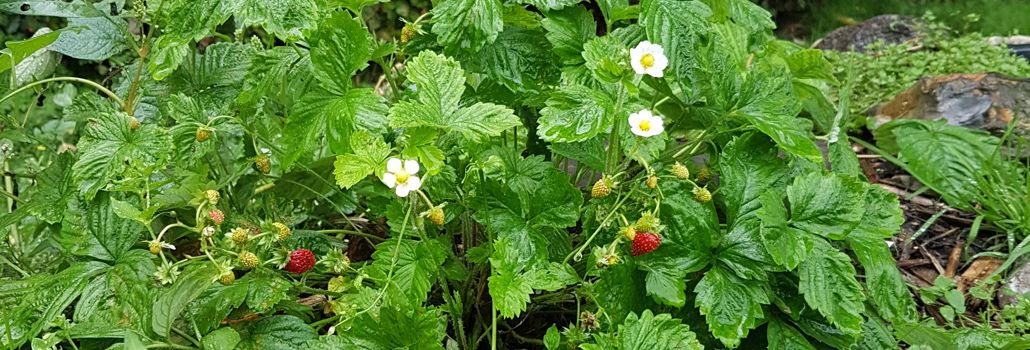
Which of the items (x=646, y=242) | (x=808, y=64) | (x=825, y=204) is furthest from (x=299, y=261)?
(x=808, y=64)

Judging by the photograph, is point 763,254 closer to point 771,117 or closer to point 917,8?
point 771,117

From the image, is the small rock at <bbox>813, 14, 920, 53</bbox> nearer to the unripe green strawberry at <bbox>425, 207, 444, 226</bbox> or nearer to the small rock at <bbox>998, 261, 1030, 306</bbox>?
the small rock at <bbox>998, 261, 1030, 306</bbox>

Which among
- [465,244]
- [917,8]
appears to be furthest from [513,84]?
[917,8]

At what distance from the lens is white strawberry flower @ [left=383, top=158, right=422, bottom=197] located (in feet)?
2.81

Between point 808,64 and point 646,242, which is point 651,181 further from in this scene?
point 808,64

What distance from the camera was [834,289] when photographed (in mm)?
1025

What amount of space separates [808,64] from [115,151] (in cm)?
113

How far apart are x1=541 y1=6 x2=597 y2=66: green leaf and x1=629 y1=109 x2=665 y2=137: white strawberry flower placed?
13cm

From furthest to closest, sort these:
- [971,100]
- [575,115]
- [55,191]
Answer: [971,100]
[55,191]
[575,115]

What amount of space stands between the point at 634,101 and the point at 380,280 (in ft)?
1.42

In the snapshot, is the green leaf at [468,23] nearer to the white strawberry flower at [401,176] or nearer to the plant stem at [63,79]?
the white strawberry flower at [401,176]

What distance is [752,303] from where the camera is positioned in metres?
1.01

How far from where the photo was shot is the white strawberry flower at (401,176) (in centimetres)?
86

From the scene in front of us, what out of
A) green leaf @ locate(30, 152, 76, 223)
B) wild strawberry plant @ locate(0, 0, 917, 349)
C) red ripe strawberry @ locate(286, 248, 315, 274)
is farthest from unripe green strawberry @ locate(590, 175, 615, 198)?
green leaf @ locate(30, 152, 76, 223)
